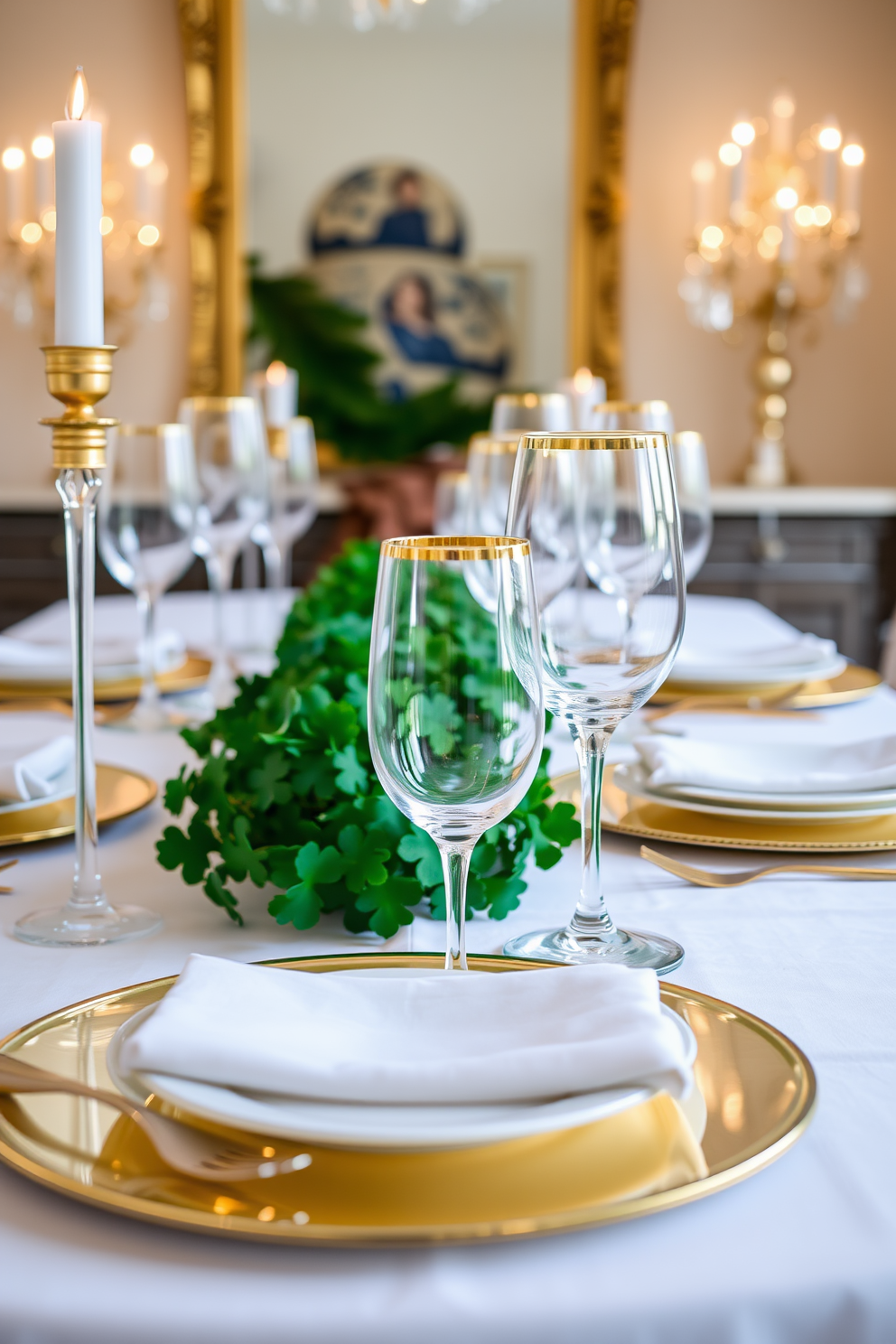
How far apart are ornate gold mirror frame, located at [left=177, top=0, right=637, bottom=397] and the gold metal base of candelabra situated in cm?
316

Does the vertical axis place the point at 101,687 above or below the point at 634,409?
below

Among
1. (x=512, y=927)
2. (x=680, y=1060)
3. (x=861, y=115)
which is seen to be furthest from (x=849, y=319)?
(x=680, y=1060)

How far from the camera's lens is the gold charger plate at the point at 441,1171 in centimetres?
42

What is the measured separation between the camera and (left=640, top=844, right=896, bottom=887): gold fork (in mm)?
825

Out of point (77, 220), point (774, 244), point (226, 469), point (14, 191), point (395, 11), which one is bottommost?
point (226, 469)

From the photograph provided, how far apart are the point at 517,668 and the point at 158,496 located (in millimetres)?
774

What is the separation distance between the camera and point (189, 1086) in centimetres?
46

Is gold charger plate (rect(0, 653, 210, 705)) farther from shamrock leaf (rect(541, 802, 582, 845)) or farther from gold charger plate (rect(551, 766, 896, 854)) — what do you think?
shamrock leaf (rect(541, 802, 582, 845))

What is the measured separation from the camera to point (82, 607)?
2.53 ft

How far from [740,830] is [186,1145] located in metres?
0.54

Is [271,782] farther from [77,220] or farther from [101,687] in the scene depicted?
[101,687]

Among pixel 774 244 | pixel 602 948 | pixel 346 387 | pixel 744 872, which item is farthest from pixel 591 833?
pixel 774 244

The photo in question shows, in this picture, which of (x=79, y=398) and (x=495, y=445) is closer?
(x=79, y=398)

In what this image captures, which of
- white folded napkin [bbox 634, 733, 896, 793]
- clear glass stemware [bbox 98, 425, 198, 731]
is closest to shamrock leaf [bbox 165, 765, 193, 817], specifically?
white folded napkin [bbox 634, 733, 896, 793]
